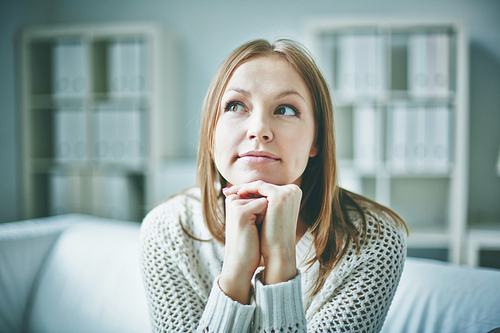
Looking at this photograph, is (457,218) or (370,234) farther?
(457,218)

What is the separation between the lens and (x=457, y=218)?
208 cm

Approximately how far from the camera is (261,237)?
2.25 ft

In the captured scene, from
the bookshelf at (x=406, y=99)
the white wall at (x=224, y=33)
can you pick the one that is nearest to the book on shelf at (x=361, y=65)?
the bookshelf at (x=406, y=99)

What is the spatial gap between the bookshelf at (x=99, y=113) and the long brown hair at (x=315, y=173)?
1552mm

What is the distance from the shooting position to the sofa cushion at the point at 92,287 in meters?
1.08

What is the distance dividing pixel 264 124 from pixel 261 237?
9.2 inches

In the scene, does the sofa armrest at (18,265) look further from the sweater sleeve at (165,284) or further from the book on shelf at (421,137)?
the book on shelf at (421,137)

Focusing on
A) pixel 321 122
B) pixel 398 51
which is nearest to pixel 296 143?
pixel 321 122

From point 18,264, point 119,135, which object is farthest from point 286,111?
point 119,135

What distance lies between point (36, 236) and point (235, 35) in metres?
1.91

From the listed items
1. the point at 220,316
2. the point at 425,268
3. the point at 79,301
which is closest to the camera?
the point at 220,316

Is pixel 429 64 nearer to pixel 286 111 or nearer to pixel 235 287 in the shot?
pixel 286 111

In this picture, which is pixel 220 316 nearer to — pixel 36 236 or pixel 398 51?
pixel 36 236

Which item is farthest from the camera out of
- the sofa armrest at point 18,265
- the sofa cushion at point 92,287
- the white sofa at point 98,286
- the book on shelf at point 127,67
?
the book on shelf at point 127,67
